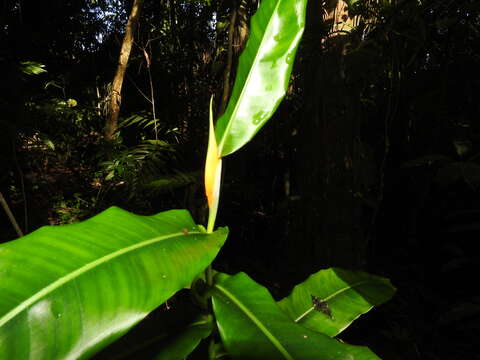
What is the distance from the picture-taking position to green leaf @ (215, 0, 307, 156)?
1.81 ft

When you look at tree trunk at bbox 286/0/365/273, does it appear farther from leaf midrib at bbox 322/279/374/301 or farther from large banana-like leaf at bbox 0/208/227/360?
large banana-like leaf at bbox 0/208/227/360

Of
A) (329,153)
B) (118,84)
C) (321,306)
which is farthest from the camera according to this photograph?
(118,84)

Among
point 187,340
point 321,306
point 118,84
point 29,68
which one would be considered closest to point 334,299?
point 321,306

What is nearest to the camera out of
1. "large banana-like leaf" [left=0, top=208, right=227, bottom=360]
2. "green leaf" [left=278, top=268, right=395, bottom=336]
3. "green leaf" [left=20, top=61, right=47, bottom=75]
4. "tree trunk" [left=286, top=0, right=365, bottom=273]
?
"large banana-like leaf" [left=0, top=208, right=227, bottom=360]

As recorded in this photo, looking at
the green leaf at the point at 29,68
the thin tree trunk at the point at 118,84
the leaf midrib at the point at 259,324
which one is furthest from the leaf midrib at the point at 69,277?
the thin tree trunk at the point at 118,84

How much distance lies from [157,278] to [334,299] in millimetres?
634

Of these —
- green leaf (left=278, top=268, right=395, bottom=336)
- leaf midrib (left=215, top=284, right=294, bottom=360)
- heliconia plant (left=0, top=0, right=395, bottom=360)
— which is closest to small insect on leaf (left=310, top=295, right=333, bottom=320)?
green leaf (left=278, top=268, right=395, bottom=336)

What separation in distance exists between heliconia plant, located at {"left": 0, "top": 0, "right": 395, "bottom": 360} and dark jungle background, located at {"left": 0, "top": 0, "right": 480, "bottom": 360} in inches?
31.1

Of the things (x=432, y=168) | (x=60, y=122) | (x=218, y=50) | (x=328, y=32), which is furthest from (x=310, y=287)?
(x=60, y=122)

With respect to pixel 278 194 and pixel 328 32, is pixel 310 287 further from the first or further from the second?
pixel 278 194

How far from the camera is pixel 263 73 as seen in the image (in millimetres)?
571

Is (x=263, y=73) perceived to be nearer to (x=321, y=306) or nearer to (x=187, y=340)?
(x=187, y=340)

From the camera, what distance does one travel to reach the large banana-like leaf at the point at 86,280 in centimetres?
32

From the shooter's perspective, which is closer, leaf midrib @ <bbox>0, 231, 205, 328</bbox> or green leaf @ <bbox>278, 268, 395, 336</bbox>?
leaf midrib @ <bbox>0, 231, 205, 328</bbox>
